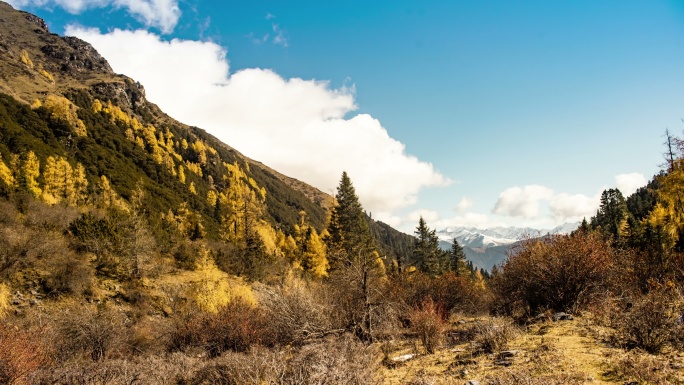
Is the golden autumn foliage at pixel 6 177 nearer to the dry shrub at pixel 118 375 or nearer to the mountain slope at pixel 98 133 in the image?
the mountain slope at pixel 98 133

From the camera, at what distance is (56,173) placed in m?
41.2

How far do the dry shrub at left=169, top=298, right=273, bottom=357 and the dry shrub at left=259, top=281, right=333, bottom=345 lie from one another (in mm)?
731

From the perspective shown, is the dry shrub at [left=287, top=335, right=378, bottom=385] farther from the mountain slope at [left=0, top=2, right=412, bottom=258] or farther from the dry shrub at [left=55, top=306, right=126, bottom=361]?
the mountain slope at [left=0, top=2, right=412, bottom=258]

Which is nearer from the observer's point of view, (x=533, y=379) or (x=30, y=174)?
(x=533, y=379)

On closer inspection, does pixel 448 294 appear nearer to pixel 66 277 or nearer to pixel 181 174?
pixel 66 277

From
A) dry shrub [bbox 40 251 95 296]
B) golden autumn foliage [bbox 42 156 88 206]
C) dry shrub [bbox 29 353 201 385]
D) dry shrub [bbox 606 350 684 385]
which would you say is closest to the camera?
dry shrub [bbox 606 350 684 385]

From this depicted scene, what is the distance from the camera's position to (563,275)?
11344 mm

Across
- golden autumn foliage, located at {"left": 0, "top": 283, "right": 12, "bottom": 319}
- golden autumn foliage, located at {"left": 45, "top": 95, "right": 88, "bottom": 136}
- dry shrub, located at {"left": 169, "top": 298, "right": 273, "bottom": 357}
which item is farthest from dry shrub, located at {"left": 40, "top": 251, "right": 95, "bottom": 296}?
golden autumn foliage, located at {"left": 45, "top": 95, "right": 88, "bottom": 136}

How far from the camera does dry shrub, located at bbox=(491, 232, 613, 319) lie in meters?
11.1

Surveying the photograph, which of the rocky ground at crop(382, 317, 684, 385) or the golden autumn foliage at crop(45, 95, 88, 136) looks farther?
the golden autumn foliage at crop(45, 95, 88, 136)

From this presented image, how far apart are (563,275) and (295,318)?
31.2 ft

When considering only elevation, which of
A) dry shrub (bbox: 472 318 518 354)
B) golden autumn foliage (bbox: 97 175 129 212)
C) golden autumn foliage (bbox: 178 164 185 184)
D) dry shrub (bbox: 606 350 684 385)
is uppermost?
golden autumn foliage (bbox: 178 164 185 184)

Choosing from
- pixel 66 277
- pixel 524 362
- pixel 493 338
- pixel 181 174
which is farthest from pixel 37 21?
pixel 524 362

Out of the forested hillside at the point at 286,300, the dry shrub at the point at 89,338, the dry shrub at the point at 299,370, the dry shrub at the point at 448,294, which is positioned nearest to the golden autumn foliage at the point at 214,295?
the forested hillside at the point at 286,300
